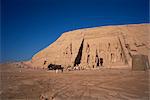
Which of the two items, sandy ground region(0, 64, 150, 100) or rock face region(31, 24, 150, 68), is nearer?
sandy ground region(0, 64, 150, 100)

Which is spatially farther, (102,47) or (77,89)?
(102,47)

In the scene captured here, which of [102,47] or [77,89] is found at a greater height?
[102,47]

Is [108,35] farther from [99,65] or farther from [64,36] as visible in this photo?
[64,36]

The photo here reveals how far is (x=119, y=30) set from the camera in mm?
31328

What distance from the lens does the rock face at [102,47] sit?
28.2 meters

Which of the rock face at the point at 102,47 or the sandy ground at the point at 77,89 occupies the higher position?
the rock face at the point at 102,47

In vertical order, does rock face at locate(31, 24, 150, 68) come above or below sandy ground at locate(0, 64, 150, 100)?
above

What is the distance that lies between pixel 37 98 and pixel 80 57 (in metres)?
25.5

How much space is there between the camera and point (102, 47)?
30.4 metres

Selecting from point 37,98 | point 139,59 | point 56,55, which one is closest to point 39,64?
point 56,55

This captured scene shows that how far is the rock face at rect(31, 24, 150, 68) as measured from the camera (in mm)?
28203

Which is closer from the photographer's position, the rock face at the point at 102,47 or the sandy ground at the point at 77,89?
the sandy ground at the point at 77,89

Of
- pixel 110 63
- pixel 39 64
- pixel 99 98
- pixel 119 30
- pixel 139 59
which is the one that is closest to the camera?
pixel 99 98

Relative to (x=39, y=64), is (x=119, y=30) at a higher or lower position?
higher
